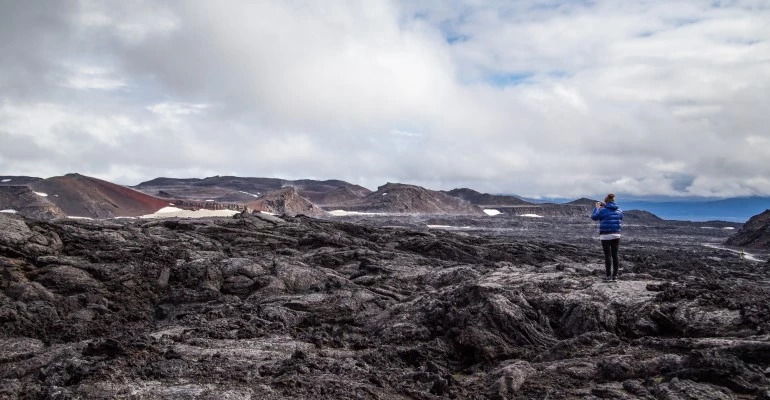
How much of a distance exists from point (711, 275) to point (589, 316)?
483 inches

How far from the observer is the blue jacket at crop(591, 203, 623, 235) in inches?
530

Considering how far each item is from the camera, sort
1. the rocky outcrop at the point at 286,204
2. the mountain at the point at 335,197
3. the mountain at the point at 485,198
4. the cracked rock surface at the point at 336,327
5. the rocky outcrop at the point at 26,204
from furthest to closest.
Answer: the mountain at the point at 335,197 < the mountain at the point at 485,198 < the rocky outcrop at the point at 286,204 < the rocky outcrop at the point at 26,204 < the cracked rock surface at the point at 336,327

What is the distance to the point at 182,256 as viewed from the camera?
15.9 meters

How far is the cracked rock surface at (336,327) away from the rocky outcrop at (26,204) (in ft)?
139

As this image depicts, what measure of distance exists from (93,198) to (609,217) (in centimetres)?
6714

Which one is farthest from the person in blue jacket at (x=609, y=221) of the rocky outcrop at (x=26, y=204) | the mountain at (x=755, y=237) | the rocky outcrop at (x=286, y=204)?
the rocky outcrop at (x=286, y=204)

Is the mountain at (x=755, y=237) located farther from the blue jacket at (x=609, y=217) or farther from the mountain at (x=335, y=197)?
the mountain at (x=335, y=197)

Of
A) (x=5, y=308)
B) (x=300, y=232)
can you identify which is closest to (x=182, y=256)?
(x=5, y=308)

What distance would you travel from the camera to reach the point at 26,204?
55000 mm

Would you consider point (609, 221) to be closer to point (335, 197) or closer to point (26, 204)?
point (26, 204)

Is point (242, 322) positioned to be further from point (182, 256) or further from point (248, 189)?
point (248, 189)

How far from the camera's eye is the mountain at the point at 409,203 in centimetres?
10062

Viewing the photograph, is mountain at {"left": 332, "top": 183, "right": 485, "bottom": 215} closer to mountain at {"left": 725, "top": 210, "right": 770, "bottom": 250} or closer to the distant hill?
the distant hill

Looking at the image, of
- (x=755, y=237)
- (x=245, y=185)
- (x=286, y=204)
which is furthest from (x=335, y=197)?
(x=755, y=237)
